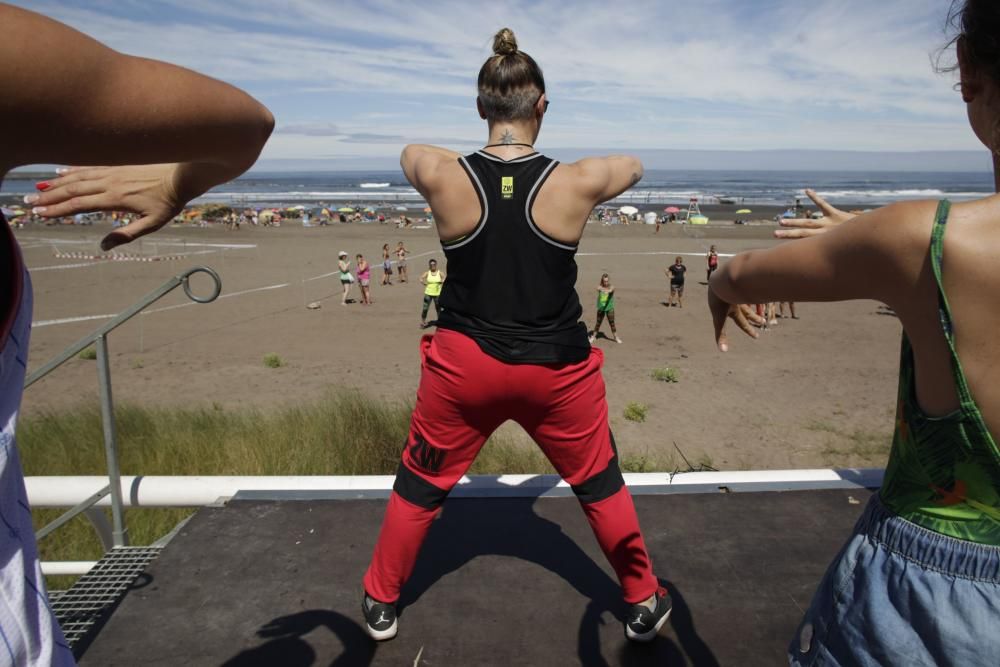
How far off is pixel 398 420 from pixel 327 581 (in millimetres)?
3586

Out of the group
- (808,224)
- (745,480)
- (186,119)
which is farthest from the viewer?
(745,480)

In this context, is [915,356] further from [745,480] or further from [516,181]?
[745,480]

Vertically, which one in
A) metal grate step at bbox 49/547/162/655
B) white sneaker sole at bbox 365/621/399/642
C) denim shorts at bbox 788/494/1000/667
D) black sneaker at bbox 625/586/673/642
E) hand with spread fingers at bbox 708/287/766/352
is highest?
hand with spread fingers at bbox 708/287/766/352

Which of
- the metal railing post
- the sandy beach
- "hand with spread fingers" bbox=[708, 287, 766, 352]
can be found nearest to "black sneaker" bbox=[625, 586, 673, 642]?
"hand with spread fingers" bbox=[708, 287, 766, 352]

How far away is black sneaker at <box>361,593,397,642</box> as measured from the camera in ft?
8.70

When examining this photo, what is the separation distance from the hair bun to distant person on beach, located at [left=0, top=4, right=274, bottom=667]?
1.45 metres

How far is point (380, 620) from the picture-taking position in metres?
2.65

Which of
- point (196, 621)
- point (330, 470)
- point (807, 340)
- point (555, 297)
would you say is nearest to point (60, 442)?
point (330, 470)

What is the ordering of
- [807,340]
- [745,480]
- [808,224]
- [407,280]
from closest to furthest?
[808,224] → [745,480] → [807,340] → [407,280]

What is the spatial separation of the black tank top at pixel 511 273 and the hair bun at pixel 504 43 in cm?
37

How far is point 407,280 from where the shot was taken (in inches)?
867

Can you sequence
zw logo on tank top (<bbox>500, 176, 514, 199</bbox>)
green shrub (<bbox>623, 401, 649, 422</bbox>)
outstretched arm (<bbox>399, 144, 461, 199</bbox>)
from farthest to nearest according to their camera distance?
green shrub (<bbox>623, 401, 649, 422</bbox>) < outstretched arm (<bbox>399, 144, 461, 199</bbox>) < zw logo on tank top (<bbox>500, 176, 514, 199</bbox>)

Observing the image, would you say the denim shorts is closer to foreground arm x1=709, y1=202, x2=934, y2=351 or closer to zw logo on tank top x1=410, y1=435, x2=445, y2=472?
→ foreground arm x1=709, y1=202, x2=934, y2=351

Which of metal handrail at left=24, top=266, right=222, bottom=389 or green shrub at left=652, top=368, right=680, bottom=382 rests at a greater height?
metal handrail at left=24, top=266, right=222, bottom=389
